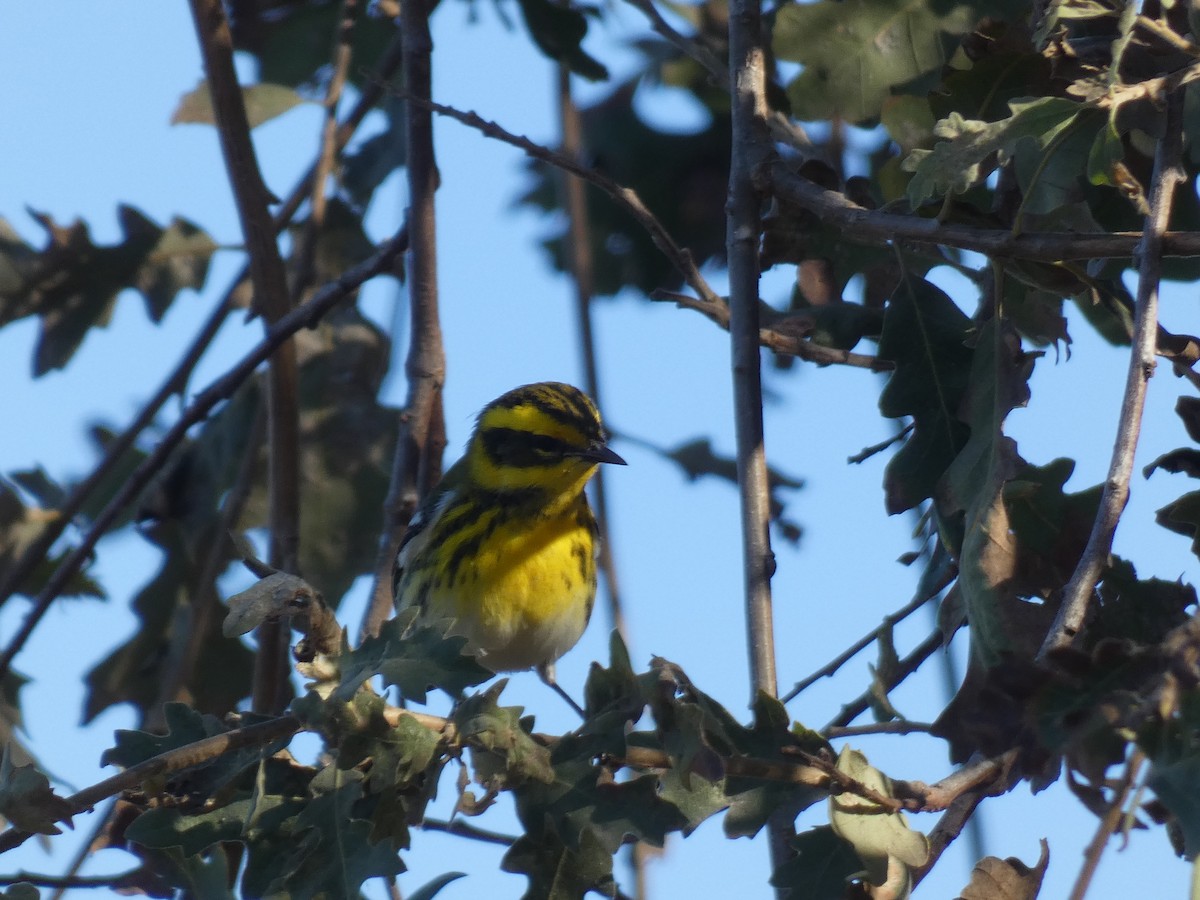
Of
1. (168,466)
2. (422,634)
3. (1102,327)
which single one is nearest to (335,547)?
(168,466)

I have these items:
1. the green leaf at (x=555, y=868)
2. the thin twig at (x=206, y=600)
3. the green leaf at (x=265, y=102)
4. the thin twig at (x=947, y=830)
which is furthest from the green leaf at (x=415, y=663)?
the green leaf at (x=265, y=102)

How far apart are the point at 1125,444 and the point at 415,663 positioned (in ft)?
3.39

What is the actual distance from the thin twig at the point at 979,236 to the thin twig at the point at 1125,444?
5 cm

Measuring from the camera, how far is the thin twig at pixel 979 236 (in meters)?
2.37

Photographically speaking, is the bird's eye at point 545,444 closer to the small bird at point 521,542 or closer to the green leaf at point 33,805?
the small bird at point 521,542

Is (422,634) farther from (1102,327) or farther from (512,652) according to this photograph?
(512,652)

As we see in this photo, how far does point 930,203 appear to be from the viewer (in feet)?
9.84

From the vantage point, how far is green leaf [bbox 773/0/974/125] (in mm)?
3615

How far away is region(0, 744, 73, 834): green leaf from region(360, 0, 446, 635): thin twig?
77.4 inches

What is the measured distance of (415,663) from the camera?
211 centimetres

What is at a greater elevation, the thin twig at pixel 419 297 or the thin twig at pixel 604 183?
the thin twig at pixel 419 297

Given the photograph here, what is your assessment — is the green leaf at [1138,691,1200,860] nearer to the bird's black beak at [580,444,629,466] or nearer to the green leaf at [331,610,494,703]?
the green leaf at [331,610,494,703]

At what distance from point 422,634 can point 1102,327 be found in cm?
216

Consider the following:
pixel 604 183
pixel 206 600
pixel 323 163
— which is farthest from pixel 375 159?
pixel 604 183
